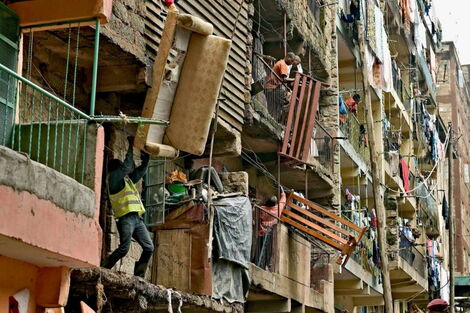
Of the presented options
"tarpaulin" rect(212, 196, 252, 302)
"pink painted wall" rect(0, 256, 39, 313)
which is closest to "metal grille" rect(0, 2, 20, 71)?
"pink painted wall" rect(0, 256, 39, 313)

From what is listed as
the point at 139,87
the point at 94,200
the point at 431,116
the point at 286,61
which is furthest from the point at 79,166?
the point at 431,116

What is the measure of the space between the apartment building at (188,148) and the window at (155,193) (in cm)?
2

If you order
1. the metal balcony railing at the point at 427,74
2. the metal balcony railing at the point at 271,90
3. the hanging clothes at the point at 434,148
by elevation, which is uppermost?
the metal balcony railing at the point at 427,74

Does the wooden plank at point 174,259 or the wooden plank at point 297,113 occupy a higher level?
the wooden plank at point 297,113

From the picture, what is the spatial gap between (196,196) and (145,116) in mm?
1812

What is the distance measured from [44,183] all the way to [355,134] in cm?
1867

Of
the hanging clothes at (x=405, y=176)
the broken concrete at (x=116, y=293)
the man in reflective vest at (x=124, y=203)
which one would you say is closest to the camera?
the broken concrete at (x=116, y=293)

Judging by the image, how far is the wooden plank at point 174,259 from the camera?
1341 centimetres

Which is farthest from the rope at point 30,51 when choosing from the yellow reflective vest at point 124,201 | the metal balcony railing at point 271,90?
the metal balcony railing at point 271,90

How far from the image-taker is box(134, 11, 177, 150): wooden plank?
1218cm

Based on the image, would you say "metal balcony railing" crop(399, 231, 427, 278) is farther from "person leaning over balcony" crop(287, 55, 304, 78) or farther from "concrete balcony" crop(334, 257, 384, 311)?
"person leaning over balcony" crop(287, 55, 304, 78)

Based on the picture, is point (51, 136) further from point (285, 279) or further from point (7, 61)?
point (285, 279)

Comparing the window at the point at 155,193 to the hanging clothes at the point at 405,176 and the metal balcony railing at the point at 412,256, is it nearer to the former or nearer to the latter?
the metal balcony railing at the point at 412,256

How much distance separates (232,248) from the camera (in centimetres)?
1428
